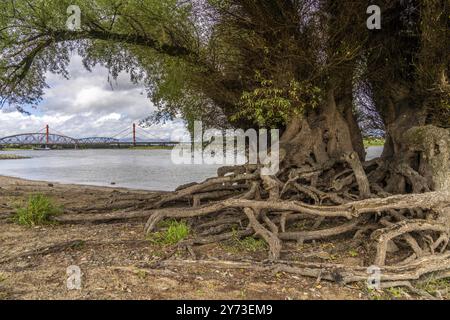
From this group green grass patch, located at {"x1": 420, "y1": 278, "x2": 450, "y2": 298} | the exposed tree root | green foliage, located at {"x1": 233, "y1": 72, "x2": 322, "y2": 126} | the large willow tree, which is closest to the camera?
green grass patch, located at {"x1": 420, "y1": 278, "x2": 450, "y2": 298}

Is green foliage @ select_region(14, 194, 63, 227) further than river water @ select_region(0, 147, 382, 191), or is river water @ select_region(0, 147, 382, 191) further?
river water @ select_region(0, 147, 382, 191)

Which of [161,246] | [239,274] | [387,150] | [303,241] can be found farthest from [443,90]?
[161,246]

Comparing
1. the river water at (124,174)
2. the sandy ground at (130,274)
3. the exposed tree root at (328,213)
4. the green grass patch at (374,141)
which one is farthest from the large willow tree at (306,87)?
the river water at (124,174)

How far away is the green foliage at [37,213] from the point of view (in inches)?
333

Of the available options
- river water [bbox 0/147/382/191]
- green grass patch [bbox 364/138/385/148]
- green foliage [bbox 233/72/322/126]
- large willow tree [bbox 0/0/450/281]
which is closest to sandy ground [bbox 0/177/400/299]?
large willow tree [bbox 0/0/450/281]

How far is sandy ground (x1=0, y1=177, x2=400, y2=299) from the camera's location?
482 centimetres

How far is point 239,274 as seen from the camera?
545 cm

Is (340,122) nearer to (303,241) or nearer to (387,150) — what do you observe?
(387,150)

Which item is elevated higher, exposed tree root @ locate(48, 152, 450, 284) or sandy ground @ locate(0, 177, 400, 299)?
exposed tree root @ locate(48, 152, 450, 284)

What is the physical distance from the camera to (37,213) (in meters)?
8.49

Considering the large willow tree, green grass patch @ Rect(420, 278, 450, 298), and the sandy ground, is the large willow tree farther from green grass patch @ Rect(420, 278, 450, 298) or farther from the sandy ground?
the sandy ground

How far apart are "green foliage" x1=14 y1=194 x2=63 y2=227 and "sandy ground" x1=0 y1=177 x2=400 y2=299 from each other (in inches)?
35.0

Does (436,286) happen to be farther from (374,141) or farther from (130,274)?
(374,141)

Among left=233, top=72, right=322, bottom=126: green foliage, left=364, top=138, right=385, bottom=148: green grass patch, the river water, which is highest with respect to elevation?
left=233, top=72, right=322, bottom=126: green foliage
